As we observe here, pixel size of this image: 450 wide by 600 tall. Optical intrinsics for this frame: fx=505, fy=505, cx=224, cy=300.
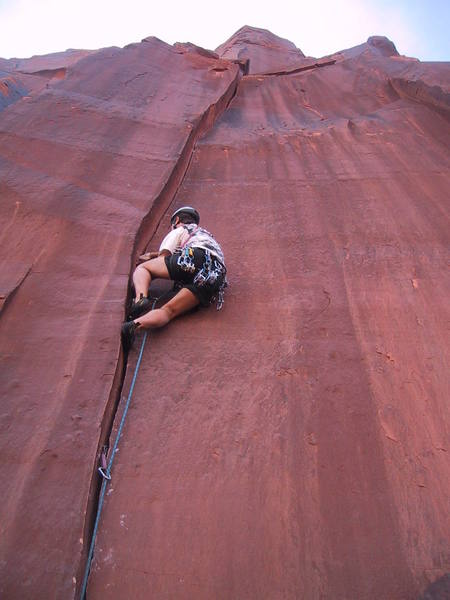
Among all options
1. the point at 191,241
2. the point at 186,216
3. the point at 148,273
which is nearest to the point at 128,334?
the point at 148,273

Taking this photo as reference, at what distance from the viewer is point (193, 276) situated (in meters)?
3.62

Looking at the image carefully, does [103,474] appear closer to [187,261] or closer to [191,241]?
[187,261]

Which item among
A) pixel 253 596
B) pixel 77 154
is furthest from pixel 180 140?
pixel 253 596

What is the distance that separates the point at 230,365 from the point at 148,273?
3.21 ft

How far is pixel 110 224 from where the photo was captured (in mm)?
4297

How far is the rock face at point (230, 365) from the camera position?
2324mm

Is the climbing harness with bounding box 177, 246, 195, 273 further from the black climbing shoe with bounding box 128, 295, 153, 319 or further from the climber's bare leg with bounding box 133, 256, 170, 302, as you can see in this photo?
the black climbing shoe with bounding box 128, 295, 153, 319

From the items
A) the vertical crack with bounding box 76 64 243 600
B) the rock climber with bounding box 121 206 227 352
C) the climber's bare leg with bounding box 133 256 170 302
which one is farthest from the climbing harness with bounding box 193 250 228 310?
the vertical crack with bounding box 76 64 243 600

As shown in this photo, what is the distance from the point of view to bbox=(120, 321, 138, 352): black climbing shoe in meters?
3.32

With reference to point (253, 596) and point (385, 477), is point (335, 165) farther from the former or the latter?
point (253, 596)

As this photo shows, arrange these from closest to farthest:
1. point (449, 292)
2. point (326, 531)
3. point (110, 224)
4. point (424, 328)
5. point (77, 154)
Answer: point (326, 531), point (424, 328), point (449, 292), point (110, 224), point (77, 154)

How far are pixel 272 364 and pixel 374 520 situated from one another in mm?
1124

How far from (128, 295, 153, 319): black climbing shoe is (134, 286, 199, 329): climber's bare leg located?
0.24 ft

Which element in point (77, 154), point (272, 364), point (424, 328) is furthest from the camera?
point (77, 154)
